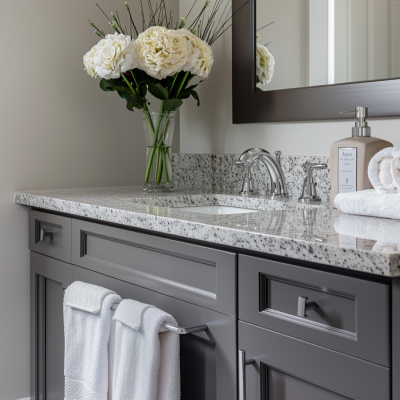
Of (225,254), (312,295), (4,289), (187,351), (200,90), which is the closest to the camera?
(312,295)

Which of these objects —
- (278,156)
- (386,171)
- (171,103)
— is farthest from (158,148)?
(386,171)

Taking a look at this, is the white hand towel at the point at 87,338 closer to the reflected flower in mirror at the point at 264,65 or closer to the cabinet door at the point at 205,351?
the cabinet door at the point at 205,351

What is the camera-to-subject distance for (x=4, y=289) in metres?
1.74

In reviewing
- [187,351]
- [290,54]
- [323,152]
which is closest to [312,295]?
[187,351]

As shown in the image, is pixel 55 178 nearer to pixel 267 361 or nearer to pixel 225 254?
pixel 225 254

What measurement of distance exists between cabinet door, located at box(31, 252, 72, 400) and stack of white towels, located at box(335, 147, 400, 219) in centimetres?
84

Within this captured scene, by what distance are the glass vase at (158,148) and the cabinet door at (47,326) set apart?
0.39 metres

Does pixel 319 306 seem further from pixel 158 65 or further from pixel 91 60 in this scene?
pixel 91 60

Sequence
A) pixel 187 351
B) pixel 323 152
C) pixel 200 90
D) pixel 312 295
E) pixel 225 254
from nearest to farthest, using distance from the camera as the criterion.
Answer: pixel 312 295
pixel 225 254
pixel 187 351
pixel 323 152
pixel 200 90

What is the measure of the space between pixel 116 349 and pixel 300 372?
45 centimetres

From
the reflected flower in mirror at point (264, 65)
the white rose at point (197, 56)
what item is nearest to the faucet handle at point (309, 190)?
the reflected flower in mirror at point (264, 65)

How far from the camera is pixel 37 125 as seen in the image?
1.77 meters

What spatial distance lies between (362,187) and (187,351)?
52cm

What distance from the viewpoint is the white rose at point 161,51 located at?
1.50 meters
